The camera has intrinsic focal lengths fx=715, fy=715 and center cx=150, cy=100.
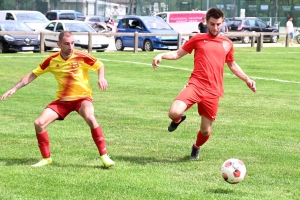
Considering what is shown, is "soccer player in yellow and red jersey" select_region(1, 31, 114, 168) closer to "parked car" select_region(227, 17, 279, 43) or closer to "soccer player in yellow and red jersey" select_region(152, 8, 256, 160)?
"soccer player in yellow and red jersey" select_region(152, 8, 256, 160)

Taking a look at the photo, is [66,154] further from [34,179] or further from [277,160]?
[277,160]

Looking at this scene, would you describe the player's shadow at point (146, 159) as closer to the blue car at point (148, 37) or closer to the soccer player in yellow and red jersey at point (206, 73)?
the soccer player in yellow and red jersey at point (206, 73)

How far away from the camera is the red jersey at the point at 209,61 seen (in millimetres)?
8633

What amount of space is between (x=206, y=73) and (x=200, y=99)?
1.08 feet

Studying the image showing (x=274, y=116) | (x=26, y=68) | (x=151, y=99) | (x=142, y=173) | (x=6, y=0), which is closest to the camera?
(x=142, y=173)

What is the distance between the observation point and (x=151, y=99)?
15.7 metres

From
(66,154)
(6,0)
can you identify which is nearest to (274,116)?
(66,154)

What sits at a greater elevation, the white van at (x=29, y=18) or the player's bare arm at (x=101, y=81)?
the white van at (x=29, y=18)

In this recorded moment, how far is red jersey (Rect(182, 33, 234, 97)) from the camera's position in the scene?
863 cm

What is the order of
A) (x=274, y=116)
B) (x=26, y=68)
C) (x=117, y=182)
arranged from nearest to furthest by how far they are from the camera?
1. (x=117, y=182)
2. (x=274, y=116)
3. (x=26, y=68)

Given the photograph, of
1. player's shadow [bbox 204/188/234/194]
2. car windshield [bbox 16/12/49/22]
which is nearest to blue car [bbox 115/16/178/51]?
car windshield [bbox 16/12/49/22]

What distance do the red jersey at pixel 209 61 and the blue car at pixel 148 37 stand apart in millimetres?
25339

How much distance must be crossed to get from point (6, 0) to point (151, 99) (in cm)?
5170

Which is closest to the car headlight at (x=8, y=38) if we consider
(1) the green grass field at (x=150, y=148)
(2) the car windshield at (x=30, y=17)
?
(2) the car windshield at (x=30, y=17)
